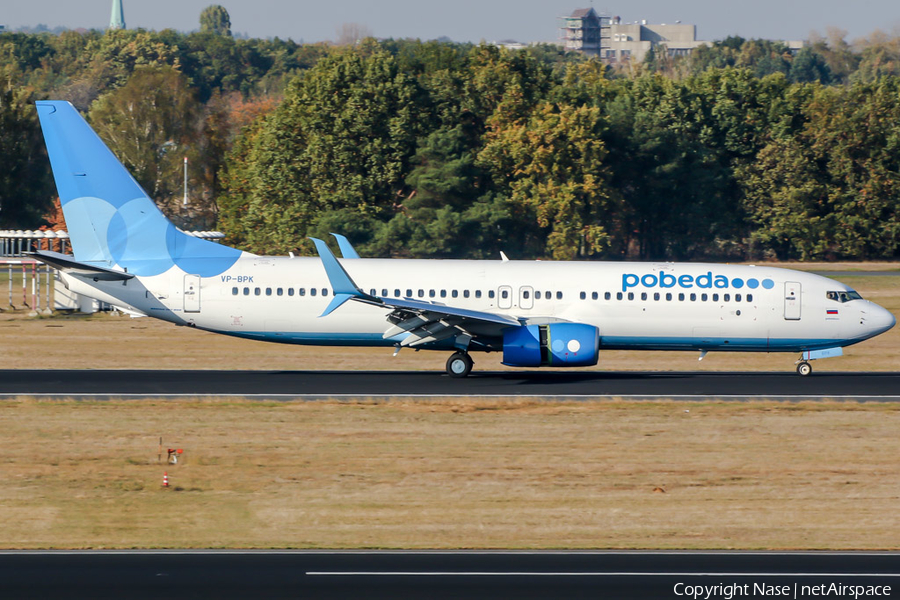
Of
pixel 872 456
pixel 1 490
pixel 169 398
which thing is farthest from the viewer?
pixel 169 398

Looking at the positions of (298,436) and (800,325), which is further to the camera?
(800,325)

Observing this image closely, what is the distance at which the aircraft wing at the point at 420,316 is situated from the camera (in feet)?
100

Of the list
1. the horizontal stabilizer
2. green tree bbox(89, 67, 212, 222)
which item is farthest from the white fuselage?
green tree bbox(89, 67, 212, 222)

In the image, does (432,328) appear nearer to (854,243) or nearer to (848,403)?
(848,403)

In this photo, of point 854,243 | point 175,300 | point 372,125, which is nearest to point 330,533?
point 175,300

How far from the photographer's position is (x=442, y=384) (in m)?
32.0

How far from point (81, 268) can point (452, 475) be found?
54.5 ft

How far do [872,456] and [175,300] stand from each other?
20.5 metres

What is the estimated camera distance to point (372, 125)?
7838 cm

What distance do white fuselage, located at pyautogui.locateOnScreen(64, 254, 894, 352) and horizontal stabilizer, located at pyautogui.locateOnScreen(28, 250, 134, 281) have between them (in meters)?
0.28

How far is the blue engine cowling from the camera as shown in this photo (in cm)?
3134
